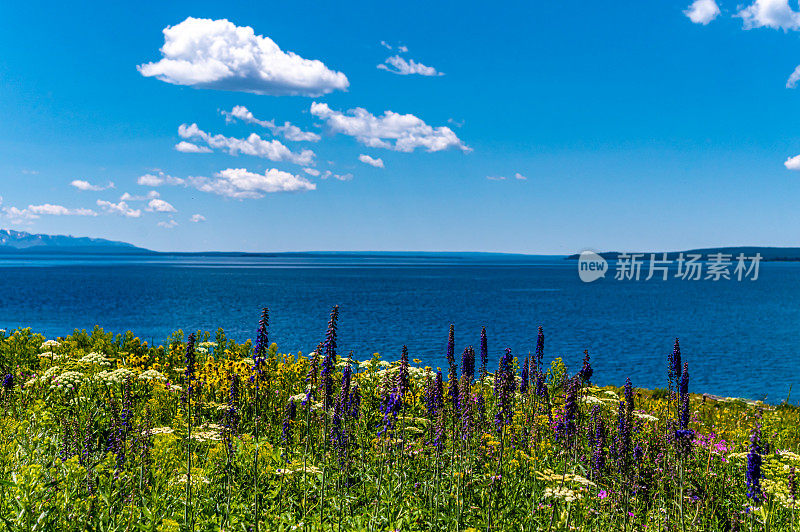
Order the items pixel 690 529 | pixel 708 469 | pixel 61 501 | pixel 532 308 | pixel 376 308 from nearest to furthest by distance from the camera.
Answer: pixel 61 501 → pixel 690 529 → pixel 708 469 → pixel 376 308 → pixel 532 308

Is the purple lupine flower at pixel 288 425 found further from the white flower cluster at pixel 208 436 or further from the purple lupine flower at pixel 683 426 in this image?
the purple lupine flower at pixel 683 426

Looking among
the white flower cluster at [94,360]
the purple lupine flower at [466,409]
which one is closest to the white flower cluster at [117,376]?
the white flower cluster at [94,360]

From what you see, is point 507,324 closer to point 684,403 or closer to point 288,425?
point 288,425

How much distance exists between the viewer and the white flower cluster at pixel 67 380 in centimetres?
998

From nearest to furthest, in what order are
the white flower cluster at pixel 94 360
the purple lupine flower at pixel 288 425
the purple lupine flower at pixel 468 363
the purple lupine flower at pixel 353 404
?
the purple lupine flower at pixel 468 363
the purple lupine flower at pixel 353 404
the purple lupine flower at pixel 288 425
the white flower cluster at pixel 94 360

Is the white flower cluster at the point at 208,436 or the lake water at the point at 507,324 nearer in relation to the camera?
the white flower cluster at the point at 208,436

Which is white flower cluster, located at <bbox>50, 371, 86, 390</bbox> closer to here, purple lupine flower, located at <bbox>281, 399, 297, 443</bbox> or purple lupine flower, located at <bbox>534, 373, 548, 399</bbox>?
purple lupine flower, located at <bbox>281, 399, 297, 443</bbox>

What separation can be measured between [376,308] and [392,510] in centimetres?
7436

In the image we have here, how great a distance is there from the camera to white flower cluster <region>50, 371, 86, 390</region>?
393 inches

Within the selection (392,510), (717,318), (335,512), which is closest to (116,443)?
(335,512)

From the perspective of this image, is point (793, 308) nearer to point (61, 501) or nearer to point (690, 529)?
point (690, 529)

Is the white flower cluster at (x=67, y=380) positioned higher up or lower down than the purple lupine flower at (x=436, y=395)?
lower down

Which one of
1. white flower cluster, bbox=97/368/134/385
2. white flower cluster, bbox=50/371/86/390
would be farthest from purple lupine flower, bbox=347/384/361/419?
white flower cluster, bbox=50/371/86/390

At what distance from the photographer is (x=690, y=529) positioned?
21.4 feet
